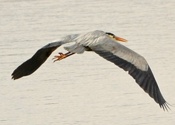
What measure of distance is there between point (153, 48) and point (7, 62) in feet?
6.09

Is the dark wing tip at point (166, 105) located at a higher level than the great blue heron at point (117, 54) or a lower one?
lower

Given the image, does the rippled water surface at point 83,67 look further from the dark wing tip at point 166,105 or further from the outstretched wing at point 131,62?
the outstretched wing at point 131,62

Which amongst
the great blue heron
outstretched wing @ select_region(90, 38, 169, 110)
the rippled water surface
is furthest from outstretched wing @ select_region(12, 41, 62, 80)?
the rippled water surface

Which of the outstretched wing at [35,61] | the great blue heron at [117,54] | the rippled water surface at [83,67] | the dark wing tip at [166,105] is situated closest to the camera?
the dark wing tip at [166,105]

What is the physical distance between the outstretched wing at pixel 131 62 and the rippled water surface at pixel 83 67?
1.01 m

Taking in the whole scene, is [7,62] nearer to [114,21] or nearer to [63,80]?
[63,80]

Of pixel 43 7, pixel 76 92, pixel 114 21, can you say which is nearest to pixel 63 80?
pixel 76 92

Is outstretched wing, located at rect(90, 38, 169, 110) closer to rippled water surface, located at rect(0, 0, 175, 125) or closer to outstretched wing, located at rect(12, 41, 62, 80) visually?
outstretched wing, located at rect(12, 41, 62, 80)

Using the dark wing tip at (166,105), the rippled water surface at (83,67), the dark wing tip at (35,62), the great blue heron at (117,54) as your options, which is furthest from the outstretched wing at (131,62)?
the rippled water surface at (83,67)

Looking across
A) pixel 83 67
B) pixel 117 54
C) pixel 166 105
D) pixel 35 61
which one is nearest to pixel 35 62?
Result: pixel 35 61

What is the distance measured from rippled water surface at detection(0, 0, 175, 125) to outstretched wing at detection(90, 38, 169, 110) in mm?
1010

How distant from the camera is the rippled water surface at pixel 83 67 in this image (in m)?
8.88

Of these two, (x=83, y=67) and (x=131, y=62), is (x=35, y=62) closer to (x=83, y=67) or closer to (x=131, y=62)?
(x=131, y=62)

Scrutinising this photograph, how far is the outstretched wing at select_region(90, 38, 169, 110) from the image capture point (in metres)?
7.71
